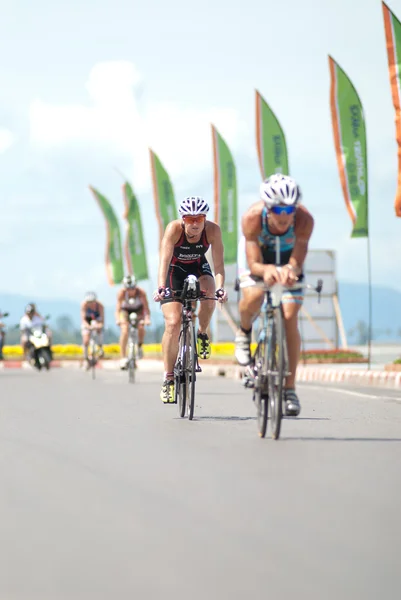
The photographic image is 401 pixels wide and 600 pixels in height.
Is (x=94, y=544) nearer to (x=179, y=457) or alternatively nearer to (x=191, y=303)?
(x=179, y=457)

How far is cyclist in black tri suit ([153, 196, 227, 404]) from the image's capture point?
12.2m

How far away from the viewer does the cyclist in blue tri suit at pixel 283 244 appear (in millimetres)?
9930

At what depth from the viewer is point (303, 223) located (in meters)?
10.2

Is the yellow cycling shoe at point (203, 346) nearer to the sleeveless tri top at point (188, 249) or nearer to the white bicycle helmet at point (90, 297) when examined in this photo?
the sleeveless tri top at point (188, 249)

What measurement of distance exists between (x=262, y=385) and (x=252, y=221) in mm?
1313

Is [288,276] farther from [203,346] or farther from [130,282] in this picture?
[130,282]

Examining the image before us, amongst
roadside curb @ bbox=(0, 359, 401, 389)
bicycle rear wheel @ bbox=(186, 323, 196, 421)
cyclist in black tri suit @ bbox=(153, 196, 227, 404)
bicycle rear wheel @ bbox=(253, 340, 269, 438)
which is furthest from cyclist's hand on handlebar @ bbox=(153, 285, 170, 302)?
roadside curb @ bbox=(0, 359, 401, 389)

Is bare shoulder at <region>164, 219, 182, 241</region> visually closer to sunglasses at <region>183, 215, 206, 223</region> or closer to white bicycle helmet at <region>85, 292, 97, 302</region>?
sunglasses at <region>183, 215, 206, 223</region>

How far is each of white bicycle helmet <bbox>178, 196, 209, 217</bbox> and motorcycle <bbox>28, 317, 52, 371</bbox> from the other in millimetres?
24320

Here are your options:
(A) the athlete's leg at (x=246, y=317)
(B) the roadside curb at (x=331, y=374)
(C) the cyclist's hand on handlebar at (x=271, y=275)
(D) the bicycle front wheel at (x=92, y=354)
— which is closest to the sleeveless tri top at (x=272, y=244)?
(A) the athlete's leg at (x=246, y=317)

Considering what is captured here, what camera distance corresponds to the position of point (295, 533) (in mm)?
5672

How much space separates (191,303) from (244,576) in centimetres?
805

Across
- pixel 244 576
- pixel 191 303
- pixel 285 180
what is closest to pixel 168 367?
pixel 191 303

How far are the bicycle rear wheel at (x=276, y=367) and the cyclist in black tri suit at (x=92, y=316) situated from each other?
18.7 metres
